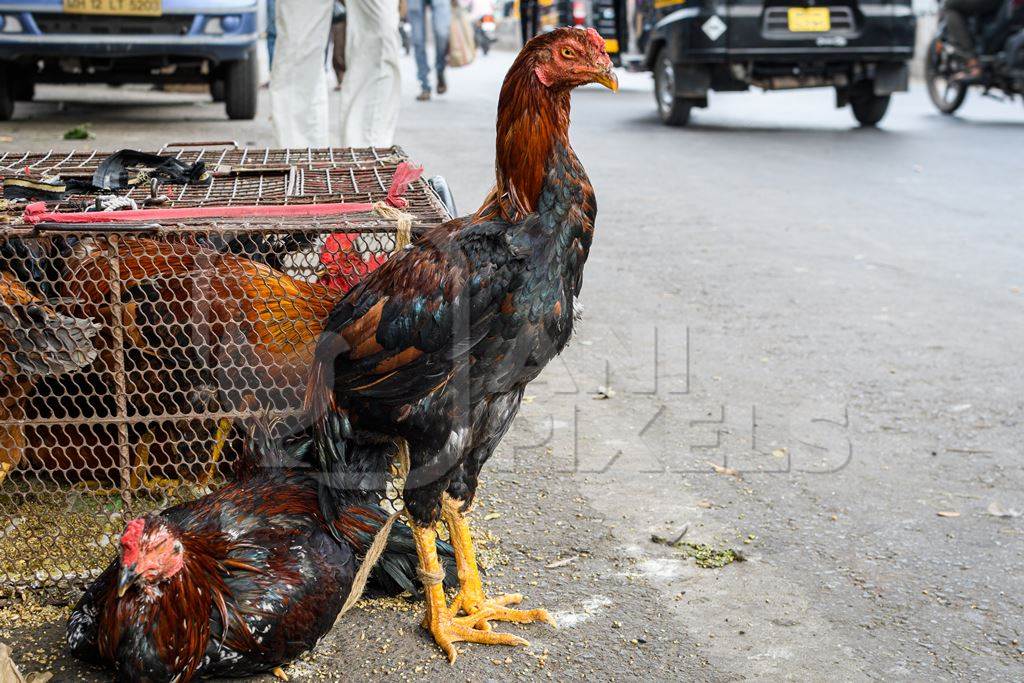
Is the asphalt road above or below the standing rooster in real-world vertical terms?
below

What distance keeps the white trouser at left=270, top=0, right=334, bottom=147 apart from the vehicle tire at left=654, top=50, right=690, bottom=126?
5803 mm

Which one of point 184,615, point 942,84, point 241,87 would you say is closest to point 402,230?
point 184,615

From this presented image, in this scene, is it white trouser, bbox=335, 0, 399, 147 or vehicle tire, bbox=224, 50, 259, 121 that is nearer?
white trouser, bbox=335, 0, 399, 147

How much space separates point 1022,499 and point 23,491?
2.99m

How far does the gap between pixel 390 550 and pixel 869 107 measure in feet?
32.6

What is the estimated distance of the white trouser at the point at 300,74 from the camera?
18.8ft

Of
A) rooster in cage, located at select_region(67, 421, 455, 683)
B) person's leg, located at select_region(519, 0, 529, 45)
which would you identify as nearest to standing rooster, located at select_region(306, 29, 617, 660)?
rooster in cage, located at select_region(67, 421, 455, 683)

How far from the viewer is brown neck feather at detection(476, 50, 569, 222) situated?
8.13 ft

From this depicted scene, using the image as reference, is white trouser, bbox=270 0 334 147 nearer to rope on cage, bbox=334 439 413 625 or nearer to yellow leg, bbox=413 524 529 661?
rope on cage, bbox=334 439 413 625

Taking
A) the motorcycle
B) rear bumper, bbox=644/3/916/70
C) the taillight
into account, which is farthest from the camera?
the taillight

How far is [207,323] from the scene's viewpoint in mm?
2861

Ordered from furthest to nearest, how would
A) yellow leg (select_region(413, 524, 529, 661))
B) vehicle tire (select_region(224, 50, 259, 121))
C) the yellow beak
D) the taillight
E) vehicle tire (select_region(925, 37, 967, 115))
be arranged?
1. the taillight
2. vehicle tire (select_region(925, 37, 967, 115))
3. vehicle tire (select_region(224, 50, 259, 121))
4. yellow leg (select_region(413, 524, 529, 661))
5. the yellow beak

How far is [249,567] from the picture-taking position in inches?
95.9

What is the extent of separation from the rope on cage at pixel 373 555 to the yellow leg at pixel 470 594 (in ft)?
0.42
